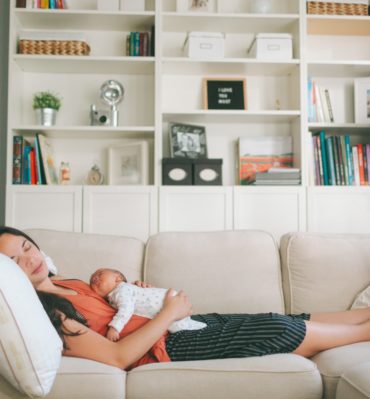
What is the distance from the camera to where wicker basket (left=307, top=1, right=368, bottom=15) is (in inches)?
117

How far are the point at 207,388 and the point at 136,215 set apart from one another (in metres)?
1.47

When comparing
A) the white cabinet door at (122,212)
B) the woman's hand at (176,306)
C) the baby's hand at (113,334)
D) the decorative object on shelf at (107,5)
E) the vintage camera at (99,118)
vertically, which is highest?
the decorative object on shelf at (107,5)

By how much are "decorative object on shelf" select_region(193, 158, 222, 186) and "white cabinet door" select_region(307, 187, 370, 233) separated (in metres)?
0.54

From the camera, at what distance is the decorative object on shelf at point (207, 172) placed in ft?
9.37

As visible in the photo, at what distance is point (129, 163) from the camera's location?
2980 millimetres

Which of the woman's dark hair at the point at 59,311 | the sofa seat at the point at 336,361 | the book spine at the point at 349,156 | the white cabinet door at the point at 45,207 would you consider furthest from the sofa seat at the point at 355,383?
the white cabinet door at the point at 45,207

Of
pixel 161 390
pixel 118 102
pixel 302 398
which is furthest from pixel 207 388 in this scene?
pixel 118 102

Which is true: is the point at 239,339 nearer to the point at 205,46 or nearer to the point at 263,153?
the point at 263,153

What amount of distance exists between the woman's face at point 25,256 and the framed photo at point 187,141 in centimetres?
145

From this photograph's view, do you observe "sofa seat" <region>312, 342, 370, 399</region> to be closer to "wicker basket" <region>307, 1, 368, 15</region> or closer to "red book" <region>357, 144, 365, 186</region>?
"red book" <region>357, 144, 365, 186</region>

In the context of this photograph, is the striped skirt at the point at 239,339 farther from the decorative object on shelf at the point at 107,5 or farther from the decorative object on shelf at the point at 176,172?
the decorative object on shelf at the point at 107,5

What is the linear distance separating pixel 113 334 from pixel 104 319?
0.26ft

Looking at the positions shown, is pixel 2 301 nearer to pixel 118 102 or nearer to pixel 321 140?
pixel 118 102

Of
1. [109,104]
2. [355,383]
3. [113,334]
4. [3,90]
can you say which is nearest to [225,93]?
[109,104]
